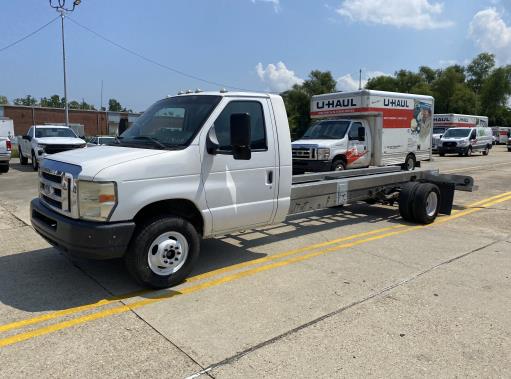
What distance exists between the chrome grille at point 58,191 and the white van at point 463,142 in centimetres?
2951

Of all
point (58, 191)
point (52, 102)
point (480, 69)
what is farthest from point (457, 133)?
point (52, 102)

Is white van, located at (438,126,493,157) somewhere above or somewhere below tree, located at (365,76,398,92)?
below

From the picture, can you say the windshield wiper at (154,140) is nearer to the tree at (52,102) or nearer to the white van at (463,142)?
the white van at (463,142)

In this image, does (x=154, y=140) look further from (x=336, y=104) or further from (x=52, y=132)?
(x=52, y=132)

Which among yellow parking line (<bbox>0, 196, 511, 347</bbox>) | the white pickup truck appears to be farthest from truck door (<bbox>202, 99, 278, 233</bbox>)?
the white pickup truck

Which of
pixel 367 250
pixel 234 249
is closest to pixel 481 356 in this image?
pixel 367 250

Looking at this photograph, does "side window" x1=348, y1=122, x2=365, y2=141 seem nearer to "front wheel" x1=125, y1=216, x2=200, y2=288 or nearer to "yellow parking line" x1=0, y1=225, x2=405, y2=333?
"yellow parking line" x1=0, y1=225, x2=405, y2=333

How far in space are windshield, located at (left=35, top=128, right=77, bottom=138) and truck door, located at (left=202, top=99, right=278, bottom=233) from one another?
15403 millimetres

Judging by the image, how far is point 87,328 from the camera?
4.01m

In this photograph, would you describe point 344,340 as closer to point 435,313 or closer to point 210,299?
point 435,313

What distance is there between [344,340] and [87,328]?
7.55ft

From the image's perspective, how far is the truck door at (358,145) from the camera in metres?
14.3

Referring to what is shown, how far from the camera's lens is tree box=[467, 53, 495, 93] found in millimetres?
80312

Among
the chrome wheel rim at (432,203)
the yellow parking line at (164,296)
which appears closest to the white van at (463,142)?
the chrome wheel rim at (432,203)
